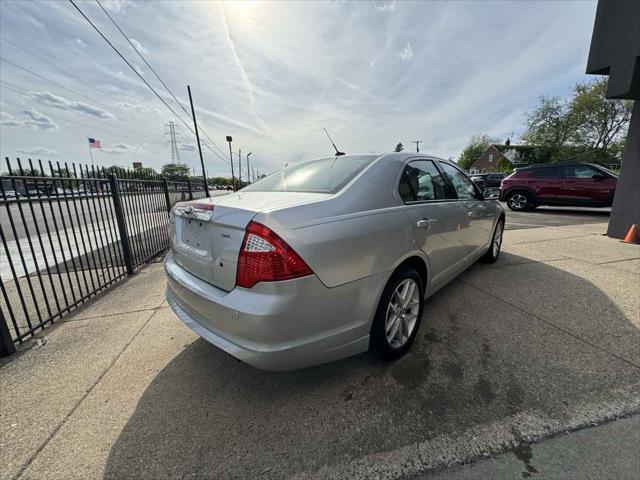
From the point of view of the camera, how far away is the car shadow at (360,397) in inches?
61.2

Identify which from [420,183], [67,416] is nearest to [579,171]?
[420,183]

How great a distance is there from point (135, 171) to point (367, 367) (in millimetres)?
5216

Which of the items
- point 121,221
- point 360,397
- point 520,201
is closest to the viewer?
point 360,397

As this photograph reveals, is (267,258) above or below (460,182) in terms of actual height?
below

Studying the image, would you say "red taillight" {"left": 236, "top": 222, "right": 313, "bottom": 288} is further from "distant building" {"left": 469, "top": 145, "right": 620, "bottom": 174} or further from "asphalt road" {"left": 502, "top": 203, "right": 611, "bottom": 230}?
"distant building" {"left": 469, "top": 145, "right": 620, "bottom": 174}

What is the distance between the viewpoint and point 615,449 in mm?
1527

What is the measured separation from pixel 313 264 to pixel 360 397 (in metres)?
1.01

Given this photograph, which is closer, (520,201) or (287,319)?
(287,319)

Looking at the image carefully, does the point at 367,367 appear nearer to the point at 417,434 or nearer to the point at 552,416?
the point at 417,434

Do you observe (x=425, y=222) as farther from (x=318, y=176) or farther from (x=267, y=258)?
(x=267, y=258)

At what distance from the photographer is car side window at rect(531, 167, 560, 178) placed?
400 inches

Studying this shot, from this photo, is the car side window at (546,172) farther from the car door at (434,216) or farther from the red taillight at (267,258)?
the red taillight at (267,258)

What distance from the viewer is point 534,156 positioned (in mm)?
38188

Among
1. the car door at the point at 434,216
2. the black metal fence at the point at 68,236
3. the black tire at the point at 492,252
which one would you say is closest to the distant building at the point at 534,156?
the black tire at the point at 492,252
